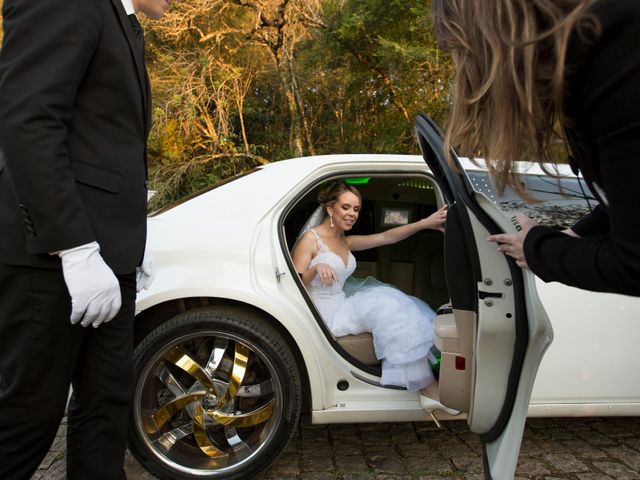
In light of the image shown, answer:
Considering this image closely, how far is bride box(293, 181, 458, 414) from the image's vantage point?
2.39m

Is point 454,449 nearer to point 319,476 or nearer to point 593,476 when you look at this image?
point 593,476

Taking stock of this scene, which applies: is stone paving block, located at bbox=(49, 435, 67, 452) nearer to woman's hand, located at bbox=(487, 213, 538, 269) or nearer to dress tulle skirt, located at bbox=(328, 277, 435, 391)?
dress tulle skirt, located at bbox=(328, 277, 435, 391)

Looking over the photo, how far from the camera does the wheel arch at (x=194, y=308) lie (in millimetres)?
2248

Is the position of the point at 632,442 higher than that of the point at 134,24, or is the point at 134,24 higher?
the point at 134,24

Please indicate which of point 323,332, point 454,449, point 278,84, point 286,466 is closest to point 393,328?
point 323,332

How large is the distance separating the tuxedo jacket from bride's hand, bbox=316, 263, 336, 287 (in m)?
1.44

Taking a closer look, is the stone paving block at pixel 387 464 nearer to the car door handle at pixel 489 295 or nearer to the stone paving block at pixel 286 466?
the stone paving block at pixel 286 466

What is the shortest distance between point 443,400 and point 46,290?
1464 mm

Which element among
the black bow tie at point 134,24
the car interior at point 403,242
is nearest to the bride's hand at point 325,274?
the car interior at point 403,242

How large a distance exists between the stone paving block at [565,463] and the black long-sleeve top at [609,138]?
1835mm

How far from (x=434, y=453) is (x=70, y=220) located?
7.08 feet

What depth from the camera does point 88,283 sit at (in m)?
1.31

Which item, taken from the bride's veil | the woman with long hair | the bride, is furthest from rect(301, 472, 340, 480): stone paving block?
the woman with long hair

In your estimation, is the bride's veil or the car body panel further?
the bride's veil
